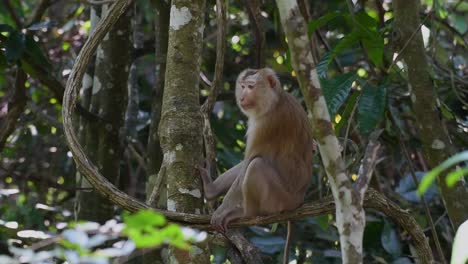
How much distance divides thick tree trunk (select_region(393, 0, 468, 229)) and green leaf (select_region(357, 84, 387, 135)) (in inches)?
16.1

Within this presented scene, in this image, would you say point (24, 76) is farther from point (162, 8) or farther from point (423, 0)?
point (423, 0)

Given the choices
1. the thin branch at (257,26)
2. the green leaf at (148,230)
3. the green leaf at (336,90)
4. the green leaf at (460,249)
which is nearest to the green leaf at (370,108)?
the green leaf at (336,90)

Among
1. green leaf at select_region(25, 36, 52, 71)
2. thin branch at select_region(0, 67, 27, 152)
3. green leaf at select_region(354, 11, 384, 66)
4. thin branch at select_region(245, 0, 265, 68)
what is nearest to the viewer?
green leaf at select_region(354, 11, 384, 66)

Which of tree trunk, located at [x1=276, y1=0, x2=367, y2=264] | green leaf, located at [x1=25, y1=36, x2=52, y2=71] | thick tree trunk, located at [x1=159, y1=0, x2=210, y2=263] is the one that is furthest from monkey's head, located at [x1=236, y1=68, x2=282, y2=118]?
tree trunk, located at [x1=276, y1=0, x2=367, y2=264]

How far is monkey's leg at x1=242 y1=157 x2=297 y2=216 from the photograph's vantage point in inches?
227

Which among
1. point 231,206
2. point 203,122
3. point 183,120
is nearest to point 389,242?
point 231,206

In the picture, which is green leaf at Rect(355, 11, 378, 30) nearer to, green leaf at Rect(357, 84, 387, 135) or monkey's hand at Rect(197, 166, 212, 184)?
green leaf at Rect(357, 84, 387, 135)

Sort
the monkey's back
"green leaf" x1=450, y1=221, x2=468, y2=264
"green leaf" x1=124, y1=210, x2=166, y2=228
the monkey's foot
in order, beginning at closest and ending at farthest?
"green leaf" x1=124, y1=210, x2=166, y2=228 < "green leaf" x1=450, y1=221, x2=468, y2=264 < the monkey's foot < the monkey's back

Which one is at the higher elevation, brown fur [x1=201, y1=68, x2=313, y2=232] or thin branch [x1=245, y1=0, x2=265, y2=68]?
thin branch [x1=245, y1=0, x2=265, y2=68]

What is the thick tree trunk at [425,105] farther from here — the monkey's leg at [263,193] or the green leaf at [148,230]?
the green leaf at [148,230]

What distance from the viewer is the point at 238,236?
208 inches

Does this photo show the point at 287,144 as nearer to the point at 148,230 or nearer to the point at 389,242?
the point at 389,242

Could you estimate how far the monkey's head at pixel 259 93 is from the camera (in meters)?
6.21

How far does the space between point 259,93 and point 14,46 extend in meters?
2.06
